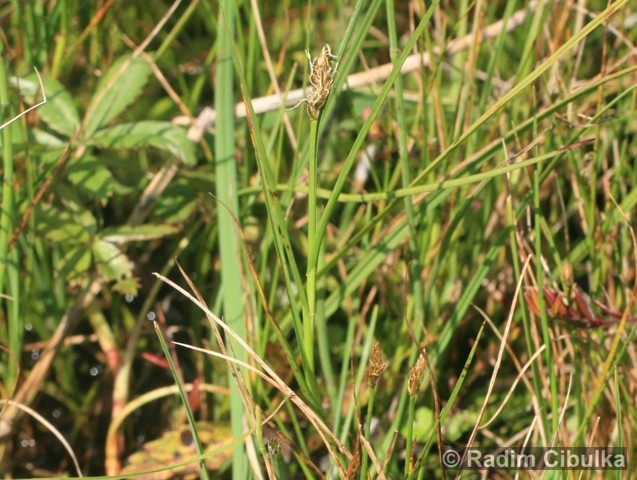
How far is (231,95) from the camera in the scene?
122 centimetres

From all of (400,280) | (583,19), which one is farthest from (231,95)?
(583,19)

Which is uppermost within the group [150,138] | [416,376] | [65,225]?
[150,138]

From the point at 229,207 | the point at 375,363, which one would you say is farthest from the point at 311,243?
the point at 229,207

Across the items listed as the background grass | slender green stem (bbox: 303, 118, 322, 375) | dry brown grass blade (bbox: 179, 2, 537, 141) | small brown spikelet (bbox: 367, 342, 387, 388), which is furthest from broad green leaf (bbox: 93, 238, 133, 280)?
small brown spikelet (bbox: 367, 342, 387, 388)

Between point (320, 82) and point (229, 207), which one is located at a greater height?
point (320, 82)

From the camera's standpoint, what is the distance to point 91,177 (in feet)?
4.21

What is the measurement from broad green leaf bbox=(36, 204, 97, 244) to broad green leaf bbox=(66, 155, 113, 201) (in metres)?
0.06

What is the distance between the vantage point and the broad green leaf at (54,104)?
131 centimetres

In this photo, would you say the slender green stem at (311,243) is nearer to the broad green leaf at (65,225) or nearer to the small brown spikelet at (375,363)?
the small brown spikelet at (375,363)

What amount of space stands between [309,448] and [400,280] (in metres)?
0.35

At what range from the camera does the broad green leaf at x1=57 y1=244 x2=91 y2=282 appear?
128 centimetres

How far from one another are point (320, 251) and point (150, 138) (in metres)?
0.42

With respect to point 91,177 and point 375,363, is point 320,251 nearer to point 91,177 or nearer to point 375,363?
point 375,363

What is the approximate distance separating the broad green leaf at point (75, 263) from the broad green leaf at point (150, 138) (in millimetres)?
180
